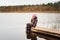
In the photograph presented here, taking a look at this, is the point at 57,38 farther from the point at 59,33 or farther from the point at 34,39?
the point at 34,39

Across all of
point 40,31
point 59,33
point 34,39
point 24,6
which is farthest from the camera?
point 24,6

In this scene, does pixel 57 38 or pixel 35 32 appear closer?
pixel 57 38

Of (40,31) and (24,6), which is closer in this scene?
(40,31)

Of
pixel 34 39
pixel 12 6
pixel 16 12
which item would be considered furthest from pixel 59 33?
pixel 16 12

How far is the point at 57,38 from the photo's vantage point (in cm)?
169

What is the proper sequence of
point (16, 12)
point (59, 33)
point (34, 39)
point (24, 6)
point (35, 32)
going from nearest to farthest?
point (59, 33)
point (35, 32)
point (34, 39)
point (24, 6)
point (16, 12)

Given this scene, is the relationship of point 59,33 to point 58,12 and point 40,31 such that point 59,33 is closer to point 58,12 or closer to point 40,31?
point 40,31

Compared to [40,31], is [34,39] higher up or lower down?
lower down

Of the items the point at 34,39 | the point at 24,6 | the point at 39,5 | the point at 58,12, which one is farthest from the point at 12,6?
the point at 34,39

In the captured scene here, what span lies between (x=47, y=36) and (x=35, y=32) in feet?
0.97

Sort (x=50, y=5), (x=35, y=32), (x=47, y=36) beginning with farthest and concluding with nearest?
1. (x=50, y=5)
2. (x=35, y=32)
3. (x=47, y=36)

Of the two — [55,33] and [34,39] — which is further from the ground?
→ [55,33]

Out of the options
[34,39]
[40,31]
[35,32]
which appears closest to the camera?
[40,31]

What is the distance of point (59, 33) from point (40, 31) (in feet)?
1.13
